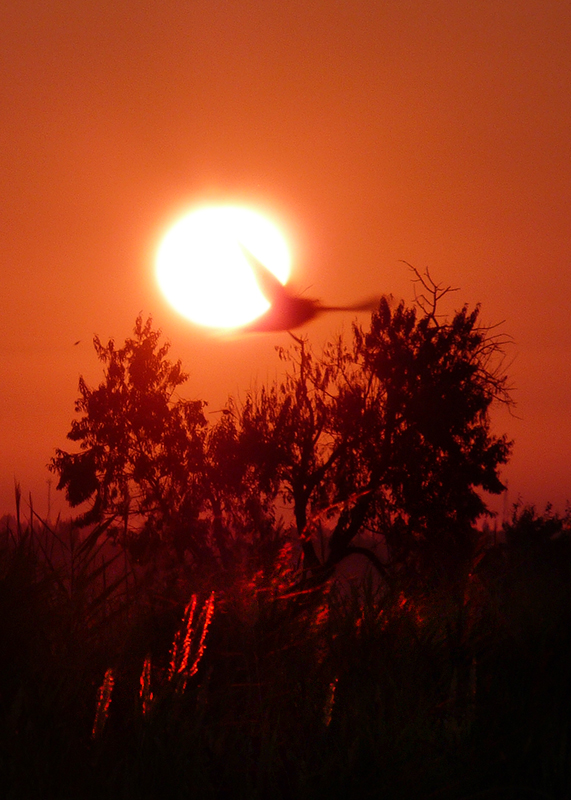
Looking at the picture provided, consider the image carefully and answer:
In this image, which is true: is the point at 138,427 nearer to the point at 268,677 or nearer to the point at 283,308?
the point at 283,308

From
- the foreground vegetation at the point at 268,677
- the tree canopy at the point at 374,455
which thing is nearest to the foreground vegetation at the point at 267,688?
the foreground vegetation at the point at 268,677

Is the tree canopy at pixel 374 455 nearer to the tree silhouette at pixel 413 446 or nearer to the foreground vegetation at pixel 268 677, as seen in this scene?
the tree silhouette at pixel 413 446

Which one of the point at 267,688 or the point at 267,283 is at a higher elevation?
the point at 267,283

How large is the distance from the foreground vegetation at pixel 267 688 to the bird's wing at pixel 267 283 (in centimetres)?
1988

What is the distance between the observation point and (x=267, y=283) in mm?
27469

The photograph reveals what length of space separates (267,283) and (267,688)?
23.1 m

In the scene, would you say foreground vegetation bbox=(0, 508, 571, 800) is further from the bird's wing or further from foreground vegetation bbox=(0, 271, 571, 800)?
the bird's wing

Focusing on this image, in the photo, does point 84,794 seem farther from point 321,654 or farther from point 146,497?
point 146,497

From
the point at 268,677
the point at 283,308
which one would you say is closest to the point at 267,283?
the point at 283,308

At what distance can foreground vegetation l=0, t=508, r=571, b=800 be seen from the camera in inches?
128

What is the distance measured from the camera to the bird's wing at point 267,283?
2654cm

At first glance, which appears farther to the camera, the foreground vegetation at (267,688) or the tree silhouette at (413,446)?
the tree silhouette at (413,446)

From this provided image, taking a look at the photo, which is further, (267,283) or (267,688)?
(267,283)

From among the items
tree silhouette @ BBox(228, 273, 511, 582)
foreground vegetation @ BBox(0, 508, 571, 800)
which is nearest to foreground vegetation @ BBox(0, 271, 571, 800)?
foreground vegetation @ BBox(0, 508, 571, 800)
